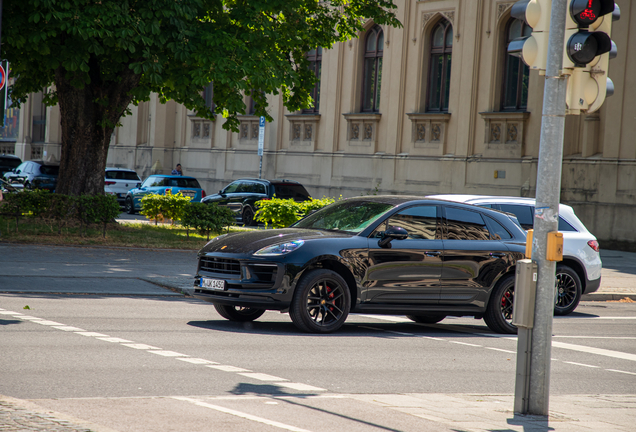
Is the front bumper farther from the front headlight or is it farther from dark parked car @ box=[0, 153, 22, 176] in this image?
dark parked car @ box=[0, 153, 22, 176]

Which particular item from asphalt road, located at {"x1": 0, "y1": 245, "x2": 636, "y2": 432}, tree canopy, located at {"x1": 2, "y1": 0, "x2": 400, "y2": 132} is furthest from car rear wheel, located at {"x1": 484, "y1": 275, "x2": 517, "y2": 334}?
tree canopy, located at {"x1": 2, "y1": 0, "x2": 400, "y2": 132}

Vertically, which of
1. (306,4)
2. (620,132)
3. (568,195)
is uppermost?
(306,4)

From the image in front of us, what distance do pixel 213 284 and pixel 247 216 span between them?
65.0ft

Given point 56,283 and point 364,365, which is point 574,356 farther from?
point 56,283

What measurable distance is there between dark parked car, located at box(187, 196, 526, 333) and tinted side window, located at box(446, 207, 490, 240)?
0.01 metres

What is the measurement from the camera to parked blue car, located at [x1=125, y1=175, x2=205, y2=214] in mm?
33562

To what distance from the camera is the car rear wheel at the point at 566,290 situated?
13.8m

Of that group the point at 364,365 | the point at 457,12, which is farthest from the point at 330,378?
the point at 457,12

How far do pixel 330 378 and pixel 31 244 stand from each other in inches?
483

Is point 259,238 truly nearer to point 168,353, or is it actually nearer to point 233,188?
point 168,353

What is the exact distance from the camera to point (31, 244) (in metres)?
18.6

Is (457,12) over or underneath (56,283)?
over

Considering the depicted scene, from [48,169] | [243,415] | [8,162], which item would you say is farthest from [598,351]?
[8,162]

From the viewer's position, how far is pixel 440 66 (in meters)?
31.9
